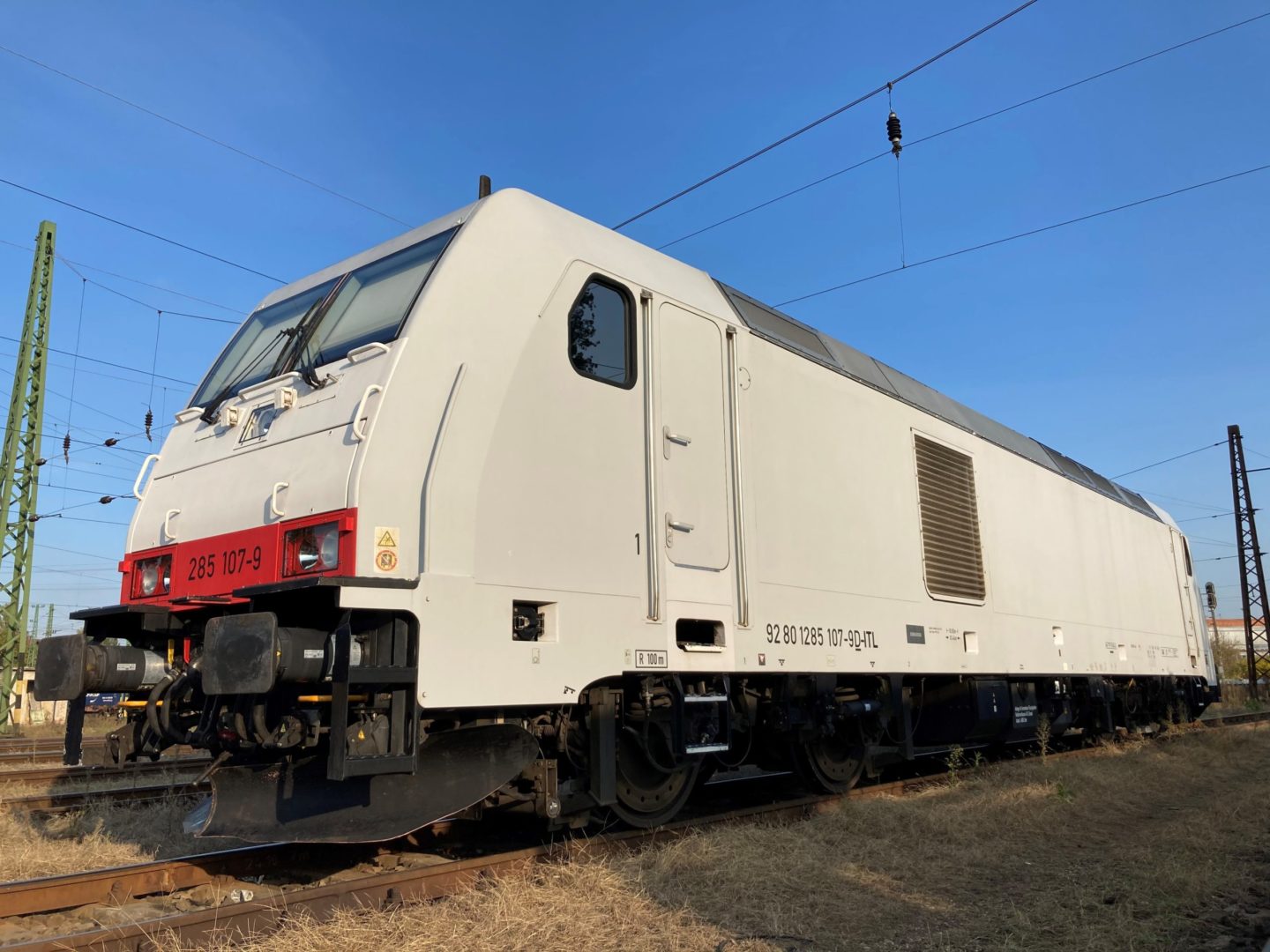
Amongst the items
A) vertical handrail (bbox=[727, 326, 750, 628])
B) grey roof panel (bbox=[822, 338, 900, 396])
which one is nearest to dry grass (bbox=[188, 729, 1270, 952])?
vertical handrail (bbox=[727, 326, 750, 628])

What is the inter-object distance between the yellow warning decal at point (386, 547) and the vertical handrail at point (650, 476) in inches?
69.7

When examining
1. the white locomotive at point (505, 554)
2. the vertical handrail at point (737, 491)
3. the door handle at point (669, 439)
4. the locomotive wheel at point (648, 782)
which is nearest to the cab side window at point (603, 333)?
the white locomotive at point (505, 554)

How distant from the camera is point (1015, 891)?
546 cm

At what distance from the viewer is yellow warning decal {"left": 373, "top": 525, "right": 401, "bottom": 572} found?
4586 mm

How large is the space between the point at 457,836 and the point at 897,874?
297 centimetres

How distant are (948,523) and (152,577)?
289 inches

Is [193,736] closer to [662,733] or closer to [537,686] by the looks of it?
[537,686]

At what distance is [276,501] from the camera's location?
501 centimetres

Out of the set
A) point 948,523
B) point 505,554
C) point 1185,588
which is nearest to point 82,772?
point 505,554

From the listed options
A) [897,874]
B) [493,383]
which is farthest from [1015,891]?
[493,383]

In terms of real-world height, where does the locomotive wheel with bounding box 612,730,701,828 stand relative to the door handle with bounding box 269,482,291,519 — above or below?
below

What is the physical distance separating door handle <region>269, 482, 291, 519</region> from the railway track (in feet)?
6.20

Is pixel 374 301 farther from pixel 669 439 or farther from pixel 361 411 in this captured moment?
pixel 669 439

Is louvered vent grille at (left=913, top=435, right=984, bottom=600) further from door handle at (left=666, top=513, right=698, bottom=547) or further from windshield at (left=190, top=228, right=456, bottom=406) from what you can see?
windshield at (left=190, top=228, right=456, bottom=406)
